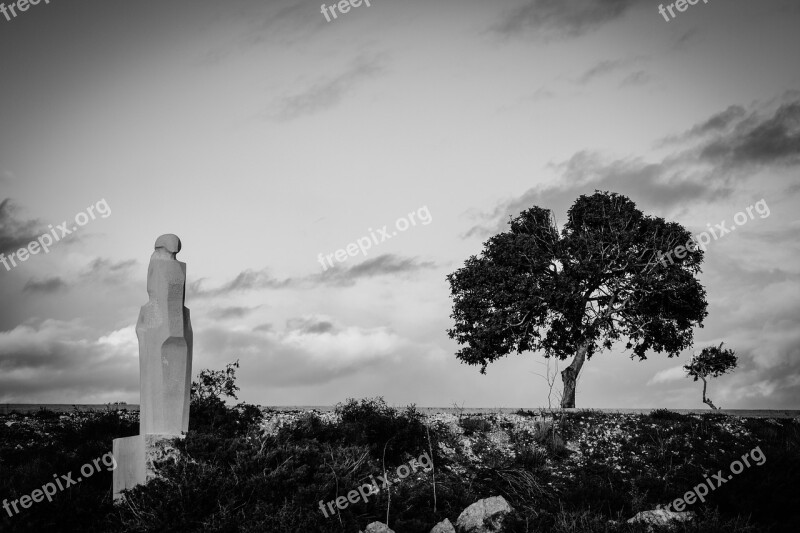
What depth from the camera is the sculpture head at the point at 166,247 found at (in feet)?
49.0

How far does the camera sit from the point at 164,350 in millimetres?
14578

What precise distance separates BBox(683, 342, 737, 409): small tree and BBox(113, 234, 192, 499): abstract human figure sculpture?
2643 centimetres

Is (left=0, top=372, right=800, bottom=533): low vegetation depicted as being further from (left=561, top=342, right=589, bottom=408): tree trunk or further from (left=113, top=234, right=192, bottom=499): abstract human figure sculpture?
(left=561, top=342, right=589, bottom=408): tree trunk

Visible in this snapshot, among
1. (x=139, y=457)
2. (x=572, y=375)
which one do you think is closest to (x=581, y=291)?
(x=572, y=375)

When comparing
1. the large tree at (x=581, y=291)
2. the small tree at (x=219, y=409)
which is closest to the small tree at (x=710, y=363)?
the large tree at (x=581, y=291)

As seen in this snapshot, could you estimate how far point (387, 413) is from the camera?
20922 mm

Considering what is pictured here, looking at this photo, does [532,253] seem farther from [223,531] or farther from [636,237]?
[223,531]

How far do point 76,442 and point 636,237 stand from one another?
77.9 ft

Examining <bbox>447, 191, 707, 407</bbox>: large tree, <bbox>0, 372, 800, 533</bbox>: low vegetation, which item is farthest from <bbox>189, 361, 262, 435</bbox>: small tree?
<bbox>447, 191, 707, 407</bbox>: large tree

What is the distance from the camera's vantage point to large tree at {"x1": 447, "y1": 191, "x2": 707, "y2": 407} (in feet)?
103

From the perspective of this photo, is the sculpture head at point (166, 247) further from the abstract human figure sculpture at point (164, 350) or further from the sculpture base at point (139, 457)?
the sculpture base at point (139, 457)

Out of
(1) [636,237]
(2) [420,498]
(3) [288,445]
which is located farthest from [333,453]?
(1) [636,237]

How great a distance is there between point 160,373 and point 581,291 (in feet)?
69.6

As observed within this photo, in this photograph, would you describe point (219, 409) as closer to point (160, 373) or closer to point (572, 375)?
point (160, 373)
